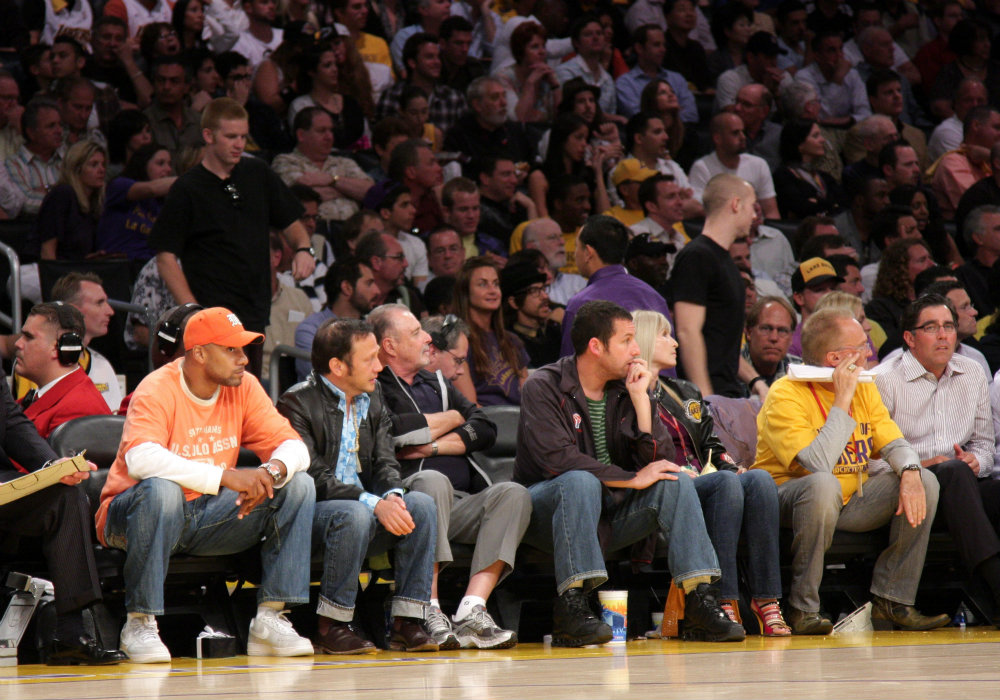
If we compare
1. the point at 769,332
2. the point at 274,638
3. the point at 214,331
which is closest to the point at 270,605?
the point at 274,638

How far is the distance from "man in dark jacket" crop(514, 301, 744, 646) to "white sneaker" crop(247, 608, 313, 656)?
946 mm

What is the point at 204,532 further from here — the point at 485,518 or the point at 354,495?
the point at 485,518

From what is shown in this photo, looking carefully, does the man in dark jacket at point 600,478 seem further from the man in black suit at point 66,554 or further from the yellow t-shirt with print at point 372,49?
the yellow t-shirt with print at point 372,49

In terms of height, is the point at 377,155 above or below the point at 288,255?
above

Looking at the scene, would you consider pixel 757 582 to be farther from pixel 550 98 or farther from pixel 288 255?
pixel 550 98

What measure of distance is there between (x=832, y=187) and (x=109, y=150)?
19.2 ft

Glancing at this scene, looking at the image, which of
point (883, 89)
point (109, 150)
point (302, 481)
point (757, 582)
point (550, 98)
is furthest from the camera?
point (883, 89)

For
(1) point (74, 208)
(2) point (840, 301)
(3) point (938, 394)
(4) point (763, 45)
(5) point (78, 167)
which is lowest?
(3) point (938, 394)

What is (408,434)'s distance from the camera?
18.3ft

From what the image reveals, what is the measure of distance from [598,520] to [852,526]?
1.26m

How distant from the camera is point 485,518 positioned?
516 centimetres

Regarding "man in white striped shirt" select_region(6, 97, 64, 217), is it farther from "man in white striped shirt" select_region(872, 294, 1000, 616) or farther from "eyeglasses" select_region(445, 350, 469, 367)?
"man in white striped shirt" select_region(872, 294, 1000, 616)

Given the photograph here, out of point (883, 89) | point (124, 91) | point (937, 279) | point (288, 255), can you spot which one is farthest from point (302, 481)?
point (883, 89)

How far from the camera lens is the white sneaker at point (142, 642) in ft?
14.6
